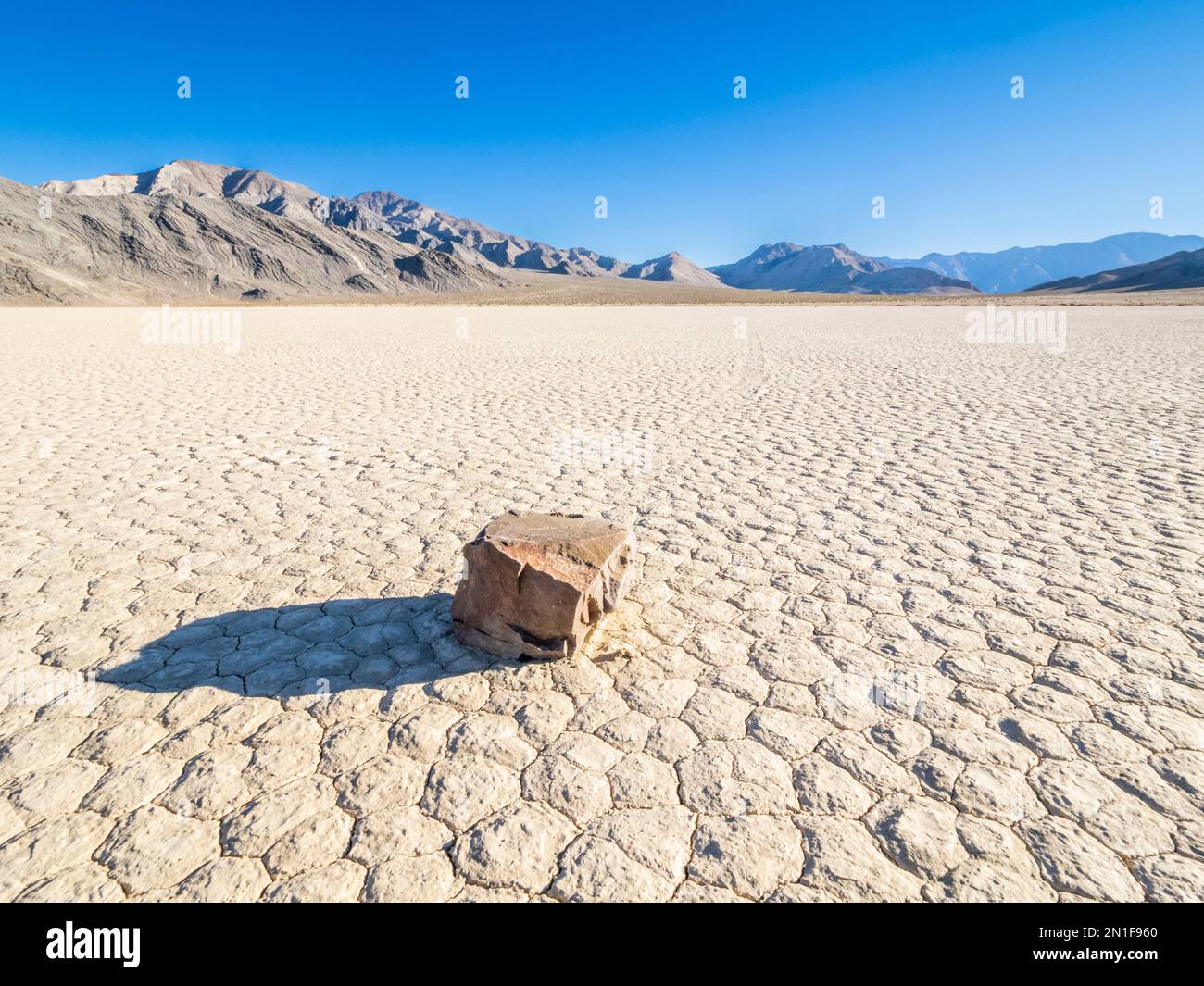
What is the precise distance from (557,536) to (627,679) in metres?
0.76

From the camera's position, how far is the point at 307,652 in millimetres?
3062

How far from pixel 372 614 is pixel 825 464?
14.8 feet

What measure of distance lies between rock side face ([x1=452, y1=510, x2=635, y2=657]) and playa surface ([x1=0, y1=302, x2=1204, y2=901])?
13cm

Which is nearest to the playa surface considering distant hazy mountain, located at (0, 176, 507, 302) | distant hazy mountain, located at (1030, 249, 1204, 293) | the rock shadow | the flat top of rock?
the rock shadow

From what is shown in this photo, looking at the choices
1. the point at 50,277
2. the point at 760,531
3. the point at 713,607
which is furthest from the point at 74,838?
the point at 50,277

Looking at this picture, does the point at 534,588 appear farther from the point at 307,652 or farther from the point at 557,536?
the point at 307,652

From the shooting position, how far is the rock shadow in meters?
2.83

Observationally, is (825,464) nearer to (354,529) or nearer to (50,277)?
(354,529)

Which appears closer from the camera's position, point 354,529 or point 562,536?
point 562,536

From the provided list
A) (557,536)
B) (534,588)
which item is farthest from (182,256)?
(534,588)

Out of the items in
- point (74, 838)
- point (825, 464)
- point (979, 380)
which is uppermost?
point (979, 380)

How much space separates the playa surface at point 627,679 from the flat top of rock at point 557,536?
1.60 feet

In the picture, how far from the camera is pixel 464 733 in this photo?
251 cm

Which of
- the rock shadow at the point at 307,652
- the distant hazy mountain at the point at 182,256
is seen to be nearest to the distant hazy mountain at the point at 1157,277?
the distant hazy mountain at the point at 182,256
